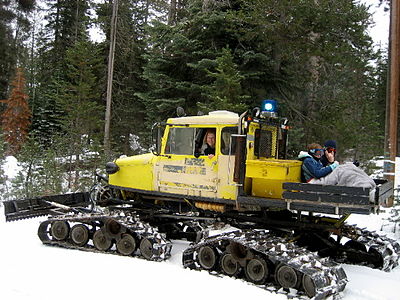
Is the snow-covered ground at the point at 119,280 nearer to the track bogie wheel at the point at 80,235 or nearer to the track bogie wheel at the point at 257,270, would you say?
the track bogie wheel at the point at 257,270

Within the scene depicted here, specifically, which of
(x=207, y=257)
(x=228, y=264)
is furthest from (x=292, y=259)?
(x=207, y=257)

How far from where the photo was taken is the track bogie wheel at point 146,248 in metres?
7.50

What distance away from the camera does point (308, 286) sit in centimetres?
584

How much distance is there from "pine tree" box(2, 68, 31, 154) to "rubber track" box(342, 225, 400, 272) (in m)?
26.5

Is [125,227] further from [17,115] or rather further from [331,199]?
[17,115]

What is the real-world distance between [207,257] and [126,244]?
1.72 metres

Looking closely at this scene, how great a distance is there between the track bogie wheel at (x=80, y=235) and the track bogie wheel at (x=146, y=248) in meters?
1.29

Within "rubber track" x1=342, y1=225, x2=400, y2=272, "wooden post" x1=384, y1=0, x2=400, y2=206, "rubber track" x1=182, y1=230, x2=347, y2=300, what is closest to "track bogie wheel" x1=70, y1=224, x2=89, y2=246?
"rubber track" x1=182, y1=230, x2=347, y2=300

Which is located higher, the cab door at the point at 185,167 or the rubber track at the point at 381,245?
the cab door at the point at 185,167

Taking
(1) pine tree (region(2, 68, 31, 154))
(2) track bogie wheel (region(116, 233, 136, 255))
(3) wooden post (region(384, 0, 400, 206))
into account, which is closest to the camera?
(2) track bogie wheel (region(116, 233, 136, 255))

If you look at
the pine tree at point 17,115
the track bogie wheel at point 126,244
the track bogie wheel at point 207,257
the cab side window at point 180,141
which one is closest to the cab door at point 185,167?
the cab side window at point 180,141

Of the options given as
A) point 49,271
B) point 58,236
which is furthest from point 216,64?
point 49,271

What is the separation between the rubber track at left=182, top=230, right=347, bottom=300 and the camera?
18.4ft

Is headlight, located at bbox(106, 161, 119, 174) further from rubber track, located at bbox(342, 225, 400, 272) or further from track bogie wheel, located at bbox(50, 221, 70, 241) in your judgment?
rubber track, located at bbox(342, 225, 400, 272)
